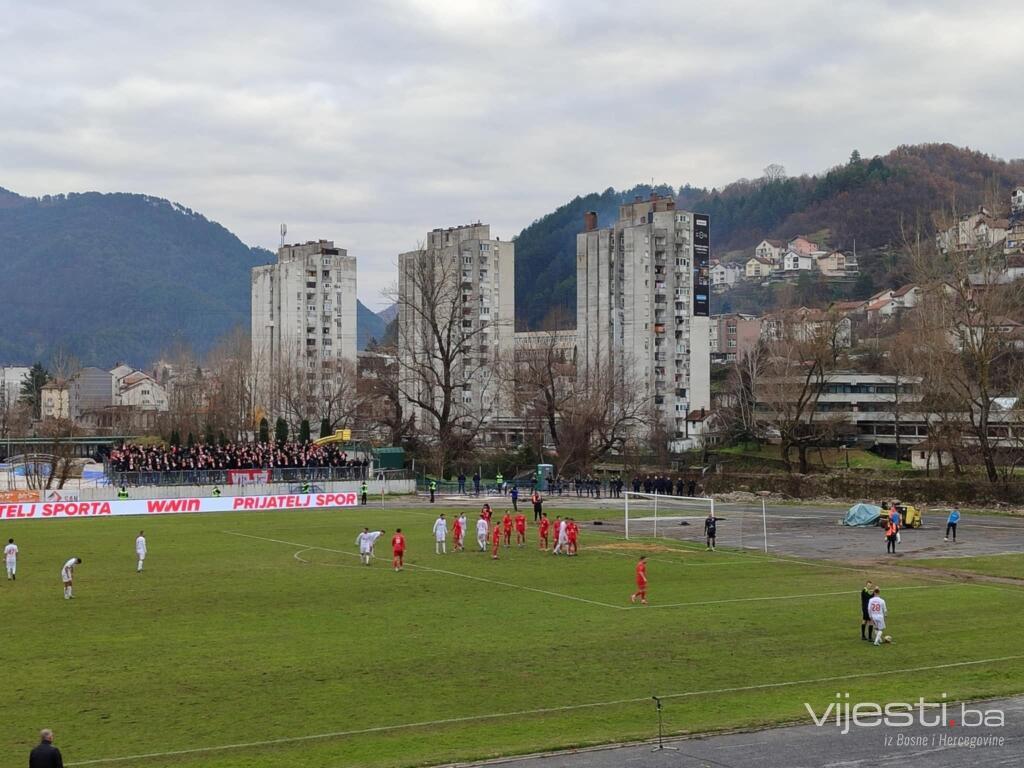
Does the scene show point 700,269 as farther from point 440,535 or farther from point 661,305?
point 440,535

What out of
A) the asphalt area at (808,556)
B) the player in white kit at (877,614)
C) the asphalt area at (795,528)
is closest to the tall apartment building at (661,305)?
the asphalt area at (808,556)

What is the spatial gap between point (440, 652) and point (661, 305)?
129790mm

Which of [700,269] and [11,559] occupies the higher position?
[700,269]

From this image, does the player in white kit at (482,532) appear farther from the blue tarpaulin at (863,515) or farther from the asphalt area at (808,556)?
the blue tarpaulin at (863,515)

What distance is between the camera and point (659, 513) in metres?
69.1

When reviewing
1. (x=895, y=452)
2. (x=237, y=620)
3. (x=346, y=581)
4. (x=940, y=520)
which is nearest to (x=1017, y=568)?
(x=940, y=520)

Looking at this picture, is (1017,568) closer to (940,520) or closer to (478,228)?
(940,520)

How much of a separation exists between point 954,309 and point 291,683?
7008 centimetres

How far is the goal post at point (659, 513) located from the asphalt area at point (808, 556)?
11 centimetres

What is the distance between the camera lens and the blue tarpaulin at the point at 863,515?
60.1 meters

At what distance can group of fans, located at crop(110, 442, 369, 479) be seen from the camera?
78.6 m

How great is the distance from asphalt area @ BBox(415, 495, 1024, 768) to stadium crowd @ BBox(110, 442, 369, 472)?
11.0m

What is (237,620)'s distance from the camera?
1223 inches

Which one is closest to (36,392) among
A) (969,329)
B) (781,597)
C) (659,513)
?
(659,513)
